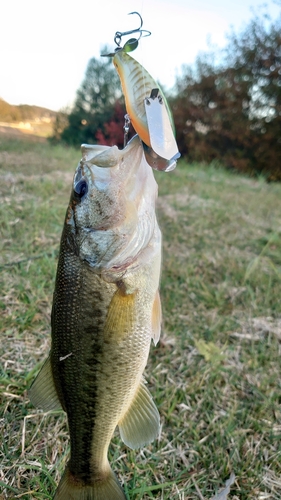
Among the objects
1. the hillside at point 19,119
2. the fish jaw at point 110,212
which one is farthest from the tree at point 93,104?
the fish jaw at point 110,212

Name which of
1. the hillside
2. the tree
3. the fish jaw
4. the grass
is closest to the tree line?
the tree

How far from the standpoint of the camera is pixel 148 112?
109cm

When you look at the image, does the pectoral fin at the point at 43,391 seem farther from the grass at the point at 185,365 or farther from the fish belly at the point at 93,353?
the grass at the point at 185,365

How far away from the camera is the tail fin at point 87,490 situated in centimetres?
125

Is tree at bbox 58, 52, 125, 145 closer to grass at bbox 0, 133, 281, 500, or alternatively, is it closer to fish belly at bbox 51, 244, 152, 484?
grass at bbox 0, 133, 281, 500

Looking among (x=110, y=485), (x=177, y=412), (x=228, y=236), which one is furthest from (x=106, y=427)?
(x=228, y=236)

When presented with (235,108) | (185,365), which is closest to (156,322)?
(185,365)

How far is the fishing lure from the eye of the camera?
1089mm

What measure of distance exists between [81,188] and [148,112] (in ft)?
1.09

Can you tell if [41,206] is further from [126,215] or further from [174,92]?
[174,92]

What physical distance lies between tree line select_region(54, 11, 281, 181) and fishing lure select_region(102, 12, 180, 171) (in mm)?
12533

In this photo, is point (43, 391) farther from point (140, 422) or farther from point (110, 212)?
point (110, 212)

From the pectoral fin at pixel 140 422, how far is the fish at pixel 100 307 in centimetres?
6

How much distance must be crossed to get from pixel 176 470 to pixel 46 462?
579mm
